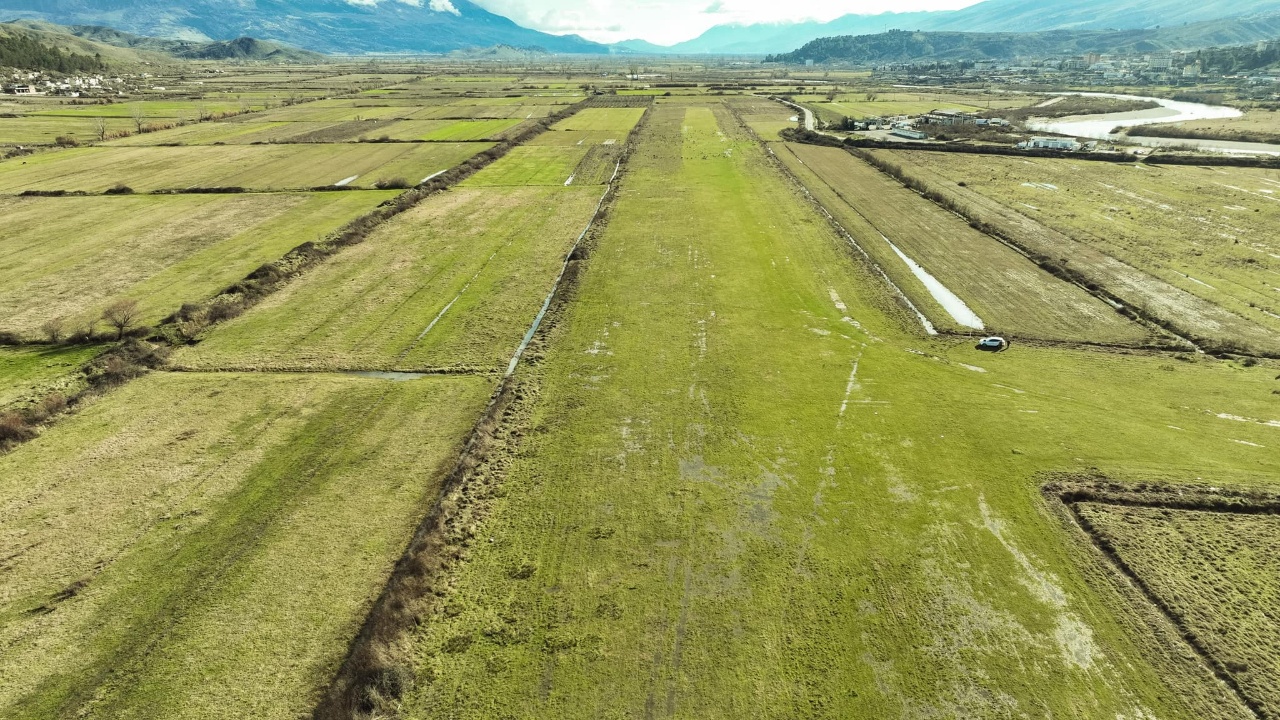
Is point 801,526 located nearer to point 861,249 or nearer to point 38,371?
point 861,249

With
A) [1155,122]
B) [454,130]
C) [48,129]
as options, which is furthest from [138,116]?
[1155,122]

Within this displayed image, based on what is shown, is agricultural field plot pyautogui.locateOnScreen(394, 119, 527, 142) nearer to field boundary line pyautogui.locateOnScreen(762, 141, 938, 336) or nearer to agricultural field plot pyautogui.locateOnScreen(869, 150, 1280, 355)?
field boundary line pyautogui.locateOnScreen(762, 141, 938, 336)

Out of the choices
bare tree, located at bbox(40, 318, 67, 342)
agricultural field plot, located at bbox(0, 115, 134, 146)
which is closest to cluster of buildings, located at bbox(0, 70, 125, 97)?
agricultural field plot, located at bbox(0, 115, 134, 146)

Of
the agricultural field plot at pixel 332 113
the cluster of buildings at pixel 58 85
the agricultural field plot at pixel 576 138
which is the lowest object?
the agricultural field plot at pixel 576 138

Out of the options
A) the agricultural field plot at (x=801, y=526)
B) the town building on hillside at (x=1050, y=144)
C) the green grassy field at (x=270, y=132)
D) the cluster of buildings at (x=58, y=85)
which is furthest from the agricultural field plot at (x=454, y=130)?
the cluster of buildings at (x=58, y=85)

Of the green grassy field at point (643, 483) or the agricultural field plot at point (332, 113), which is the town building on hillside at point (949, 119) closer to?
the green grassy field at point (643, 483)
